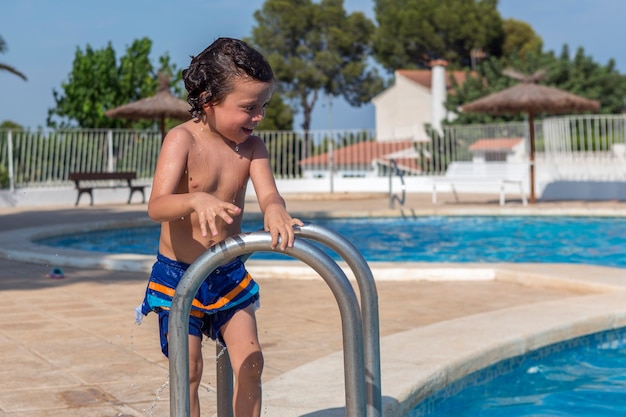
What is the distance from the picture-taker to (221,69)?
2.50m

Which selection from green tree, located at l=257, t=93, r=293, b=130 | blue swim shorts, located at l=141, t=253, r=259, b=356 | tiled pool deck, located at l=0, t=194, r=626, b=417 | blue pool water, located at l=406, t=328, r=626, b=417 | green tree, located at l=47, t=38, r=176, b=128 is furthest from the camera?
green tree, located at l=257, t=93, r=293, b=130

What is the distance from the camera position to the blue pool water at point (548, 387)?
423 centimetres

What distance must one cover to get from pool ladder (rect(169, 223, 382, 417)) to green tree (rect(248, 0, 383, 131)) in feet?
189

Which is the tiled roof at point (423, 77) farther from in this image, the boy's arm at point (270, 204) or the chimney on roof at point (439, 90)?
the boy's arm at point (270, 204)

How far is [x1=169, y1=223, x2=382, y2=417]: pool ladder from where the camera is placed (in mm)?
2230

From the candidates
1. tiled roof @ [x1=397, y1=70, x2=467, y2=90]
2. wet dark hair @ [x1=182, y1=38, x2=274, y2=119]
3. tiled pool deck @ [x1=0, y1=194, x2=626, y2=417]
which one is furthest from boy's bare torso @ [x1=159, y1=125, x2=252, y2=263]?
tiled roof @ [x1=397, y1=70, x2=467, y2=90]

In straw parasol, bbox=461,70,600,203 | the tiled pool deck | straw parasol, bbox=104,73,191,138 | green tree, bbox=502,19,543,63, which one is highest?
green tree, bbox=502,19,543,63

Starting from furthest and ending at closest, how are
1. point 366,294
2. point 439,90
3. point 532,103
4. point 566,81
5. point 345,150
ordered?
point 439,90 < point 566,81 < point 345,150 < point 532,103 < point 366,294

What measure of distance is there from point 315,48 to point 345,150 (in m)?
36.0

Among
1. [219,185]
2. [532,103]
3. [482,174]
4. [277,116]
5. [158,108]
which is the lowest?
[219,185]

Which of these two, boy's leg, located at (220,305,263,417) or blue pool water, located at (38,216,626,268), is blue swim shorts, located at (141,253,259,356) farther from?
blue pool water, located at (38,216,626,268)

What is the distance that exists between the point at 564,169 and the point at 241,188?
67.3 ft

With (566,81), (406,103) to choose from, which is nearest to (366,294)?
(566,81)

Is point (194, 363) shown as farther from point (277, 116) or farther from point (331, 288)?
point (277, 116)
